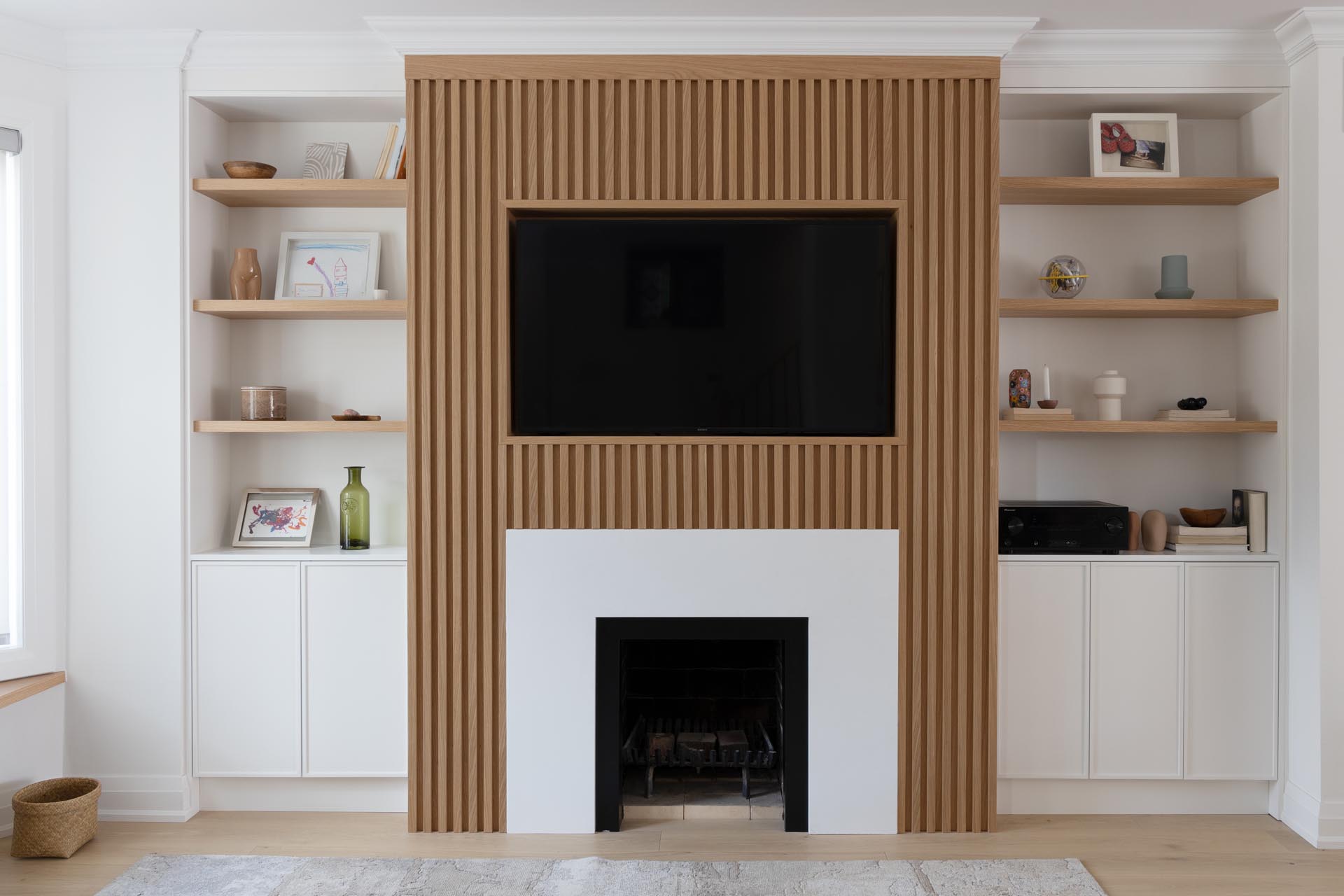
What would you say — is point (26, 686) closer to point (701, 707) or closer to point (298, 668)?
point (298, 668)

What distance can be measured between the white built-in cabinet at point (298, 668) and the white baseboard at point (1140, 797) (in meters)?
2.12

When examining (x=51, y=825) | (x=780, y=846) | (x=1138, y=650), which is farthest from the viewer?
(x=1138, y=650)

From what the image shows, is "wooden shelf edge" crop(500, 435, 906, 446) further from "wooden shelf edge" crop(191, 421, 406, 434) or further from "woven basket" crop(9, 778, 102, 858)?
"woven basket" crop(9, 778, 102, 858)

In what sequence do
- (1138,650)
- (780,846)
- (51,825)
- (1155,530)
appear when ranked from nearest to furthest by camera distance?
(51,825) → (780,846) → (1138,650) → (1155,530)

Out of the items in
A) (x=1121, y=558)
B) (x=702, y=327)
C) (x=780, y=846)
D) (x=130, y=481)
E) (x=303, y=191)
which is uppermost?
Answer: (x=303, y=191)

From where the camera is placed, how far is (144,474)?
303cm

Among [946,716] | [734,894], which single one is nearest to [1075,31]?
[946,716]

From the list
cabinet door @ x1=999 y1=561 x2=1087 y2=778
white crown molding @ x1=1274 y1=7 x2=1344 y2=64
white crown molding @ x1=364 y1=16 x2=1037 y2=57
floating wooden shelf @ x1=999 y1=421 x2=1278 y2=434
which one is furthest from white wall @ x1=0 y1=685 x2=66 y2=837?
white crown molding @ x1=1274 y1=7 x2=1344 y2=64

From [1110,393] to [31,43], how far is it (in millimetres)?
3720

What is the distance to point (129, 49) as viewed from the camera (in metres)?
2.98

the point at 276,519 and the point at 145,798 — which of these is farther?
the point at 276,519

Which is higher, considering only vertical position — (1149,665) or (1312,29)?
(1312,29)

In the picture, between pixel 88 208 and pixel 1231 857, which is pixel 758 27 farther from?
pixel 1231 857

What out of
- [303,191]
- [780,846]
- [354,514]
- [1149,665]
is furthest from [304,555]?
[1149,665]
